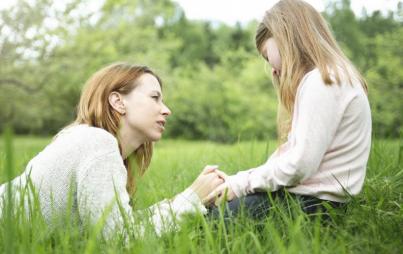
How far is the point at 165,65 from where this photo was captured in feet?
71.9

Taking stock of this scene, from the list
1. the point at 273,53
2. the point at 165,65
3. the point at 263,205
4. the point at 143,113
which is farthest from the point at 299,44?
the point at 165,65

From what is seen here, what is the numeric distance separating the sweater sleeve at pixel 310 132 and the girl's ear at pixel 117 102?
906 millimetres

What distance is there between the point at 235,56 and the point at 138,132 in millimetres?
21945

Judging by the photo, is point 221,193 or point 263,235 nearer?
point 263,235

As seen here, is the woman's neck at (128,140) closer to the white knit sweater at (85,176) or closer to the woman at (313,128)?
the white knit sweater at (85,176)

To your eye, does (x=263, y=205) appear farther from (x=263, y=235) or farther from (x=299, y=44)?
(x=299, y=44)

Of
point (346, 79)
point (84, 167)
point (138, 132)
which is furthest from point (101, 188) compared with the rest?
point (346, 79)

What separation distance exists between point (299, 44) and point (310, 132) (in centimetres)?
50

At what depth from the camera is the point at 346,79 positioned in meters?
2.01

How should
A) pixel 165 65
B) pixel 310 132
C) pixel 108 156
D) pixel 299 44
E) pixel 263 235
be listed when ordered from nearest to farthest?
pixel 263 235 < pixel 310 132 < pixel 108 156 < pixel 299 44 < pixel 165 65

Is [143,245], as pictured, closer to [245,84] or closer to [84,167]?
[84,167]

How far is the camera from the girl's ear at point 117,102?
2455mm

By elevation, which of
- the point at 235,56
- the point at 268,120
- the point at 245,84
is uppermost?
the point at 235,56

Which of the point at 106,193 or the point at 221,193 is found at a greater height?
the point at 106,193
